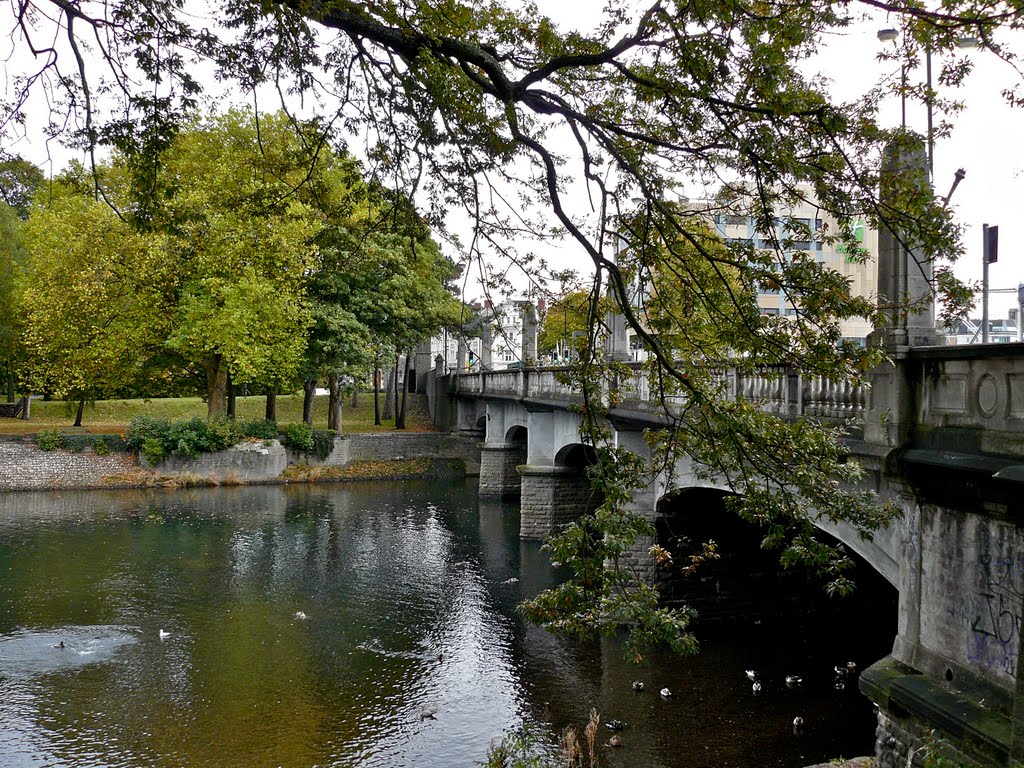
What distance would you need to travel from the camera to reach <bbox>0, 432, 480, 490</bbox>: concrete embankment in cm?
2731

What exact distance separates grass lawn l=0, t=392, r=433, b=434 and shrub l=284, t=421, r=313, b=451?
12.6 feet

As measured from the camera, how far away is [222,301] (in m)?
26.2

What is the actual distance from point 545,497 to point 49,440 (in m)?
17.9

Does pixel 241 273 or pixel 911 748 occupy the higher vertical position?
pixel 241 273

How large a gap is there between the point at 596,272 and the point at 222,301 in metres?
23.4

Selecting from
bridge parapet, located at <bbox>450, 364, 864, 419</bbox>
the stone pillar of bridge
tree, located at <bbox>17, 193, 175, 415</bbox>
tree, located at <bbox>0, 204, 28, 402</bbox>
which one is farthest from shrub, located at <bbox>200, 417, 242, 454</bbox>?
the stone pillar of bridge

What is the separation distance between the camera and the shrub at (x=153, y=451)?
92.4 feet

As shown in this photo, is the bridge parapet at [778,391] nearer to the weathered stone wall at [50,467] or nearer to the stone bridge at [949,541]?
the stone bridge at [949,541]

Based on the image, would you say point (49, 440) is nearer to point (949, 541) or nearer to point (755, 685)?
point (755, 685)

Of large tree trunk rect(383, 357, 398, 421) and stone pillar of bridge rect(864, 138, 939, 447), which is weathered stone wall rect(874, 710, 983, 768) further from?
large tree trunk rect(383, 357, 398, 421)

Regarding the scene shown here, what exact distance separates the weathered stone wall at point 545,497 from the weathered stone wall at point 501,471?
6.45 m

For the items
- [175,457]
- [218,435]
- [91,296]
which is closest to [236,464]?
[218,435]

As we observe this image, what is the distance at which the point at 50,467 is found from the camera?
2753cm

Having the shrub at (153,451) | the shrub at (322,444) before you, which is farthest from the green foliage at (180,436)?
the shrub at (322,444)
